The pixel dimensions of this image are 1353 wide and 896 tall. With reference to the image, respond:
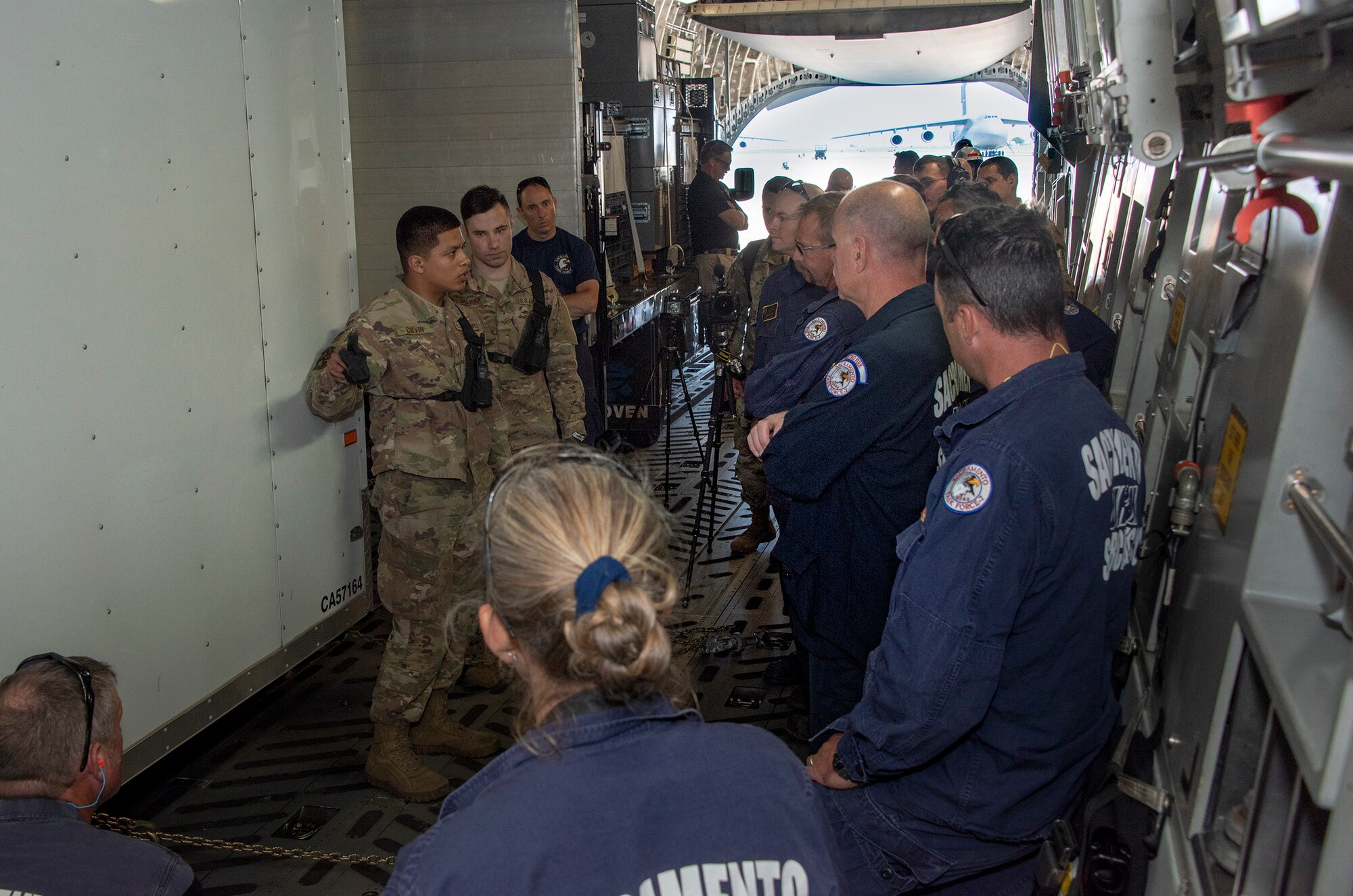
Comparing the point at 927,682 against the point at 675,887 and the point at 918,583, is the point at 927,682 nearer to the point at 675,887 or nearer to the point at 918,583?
the point at 918,583

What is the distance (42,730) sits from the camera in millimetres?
2098

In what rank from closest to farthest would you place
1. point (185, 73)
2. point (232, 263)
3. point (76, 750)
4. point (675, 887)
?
point (675, 887)
point (76, 750)
point (185, 73)
point (232, 263)

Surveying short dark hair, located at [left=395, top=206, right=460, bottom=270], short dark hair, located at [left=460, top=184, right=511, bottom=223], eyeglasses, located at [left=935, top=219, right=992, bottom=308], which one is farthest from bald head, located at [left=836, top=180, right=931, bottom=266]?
short dark hair, located at [left=460, top=184, right=511, bottom=223]

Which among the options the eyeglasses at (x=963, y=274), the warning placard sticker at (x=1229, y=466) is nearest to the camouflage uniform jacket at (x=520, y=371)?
the eyeglasses at (x=963, y=274)

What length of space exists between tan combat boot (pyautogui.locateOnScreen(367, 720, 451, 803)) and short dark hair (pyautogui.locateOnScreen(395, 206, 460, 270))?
1.81 meters

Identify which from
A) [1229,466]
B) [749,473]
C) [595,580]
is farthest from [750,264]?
[595,580]

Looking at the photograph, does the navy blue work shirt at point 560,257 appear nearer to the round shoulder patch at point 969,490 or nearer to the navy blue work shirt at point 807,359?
the navy blue work shirt at point 807,359

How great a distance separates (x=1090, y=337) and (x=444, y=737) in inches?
118

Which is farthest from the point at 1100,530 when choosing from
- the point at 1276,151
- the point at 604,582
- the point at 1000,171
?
the point at 1000,171

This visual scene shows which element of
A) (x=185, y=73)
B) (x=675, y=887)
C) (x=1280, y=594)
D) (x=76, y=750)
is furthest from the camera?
(x=185, y=73)

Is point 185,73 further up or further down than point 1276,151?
further up

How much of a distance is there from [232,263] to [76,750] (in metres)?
2.02

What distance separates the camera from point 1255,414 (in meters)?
1.88

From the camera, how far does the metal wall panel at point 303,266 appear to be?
3.82 meters
